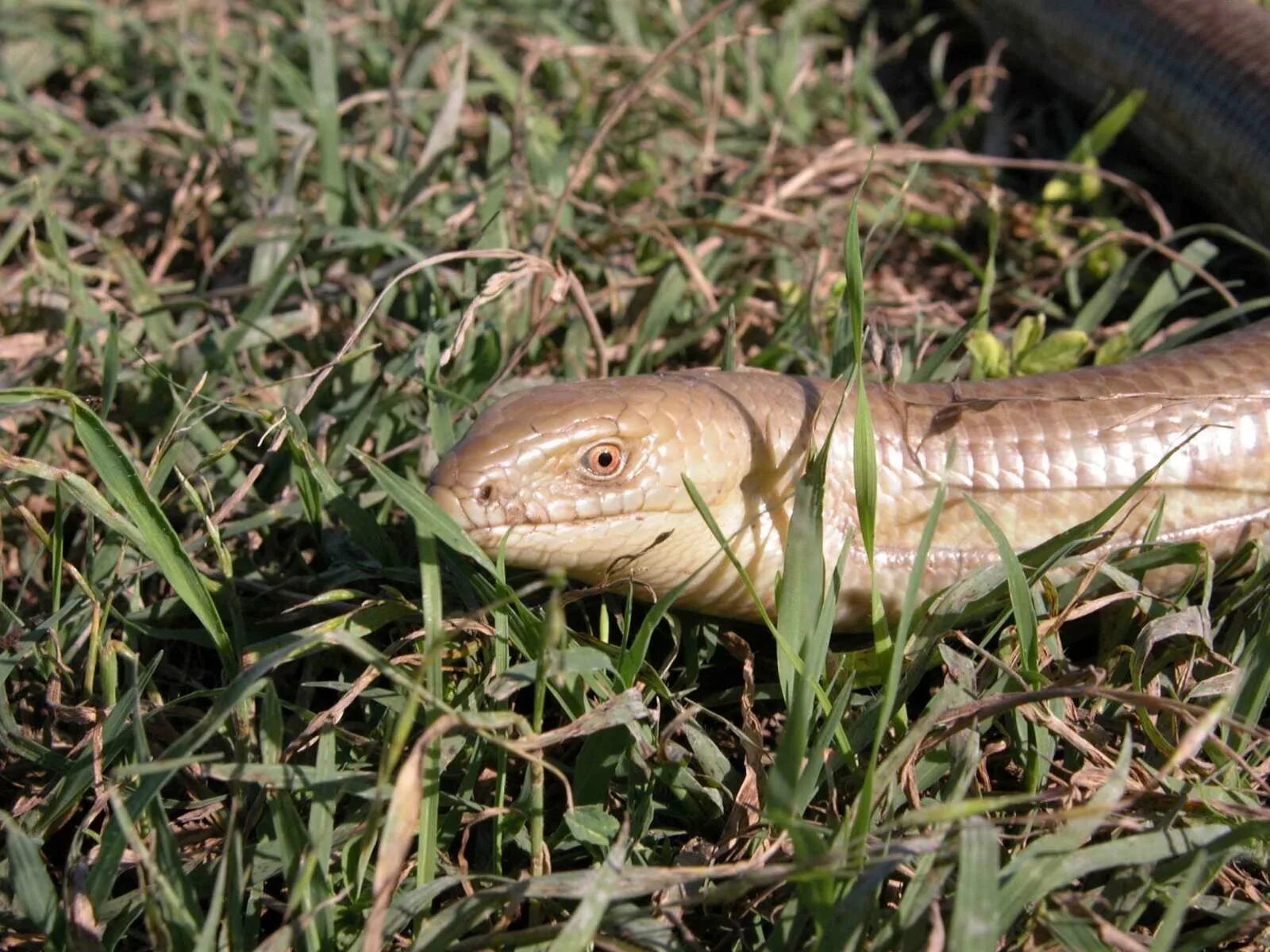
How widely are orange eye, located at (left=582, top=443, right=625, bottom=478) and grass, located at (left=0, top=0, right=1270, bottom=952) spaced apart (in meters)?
0.23

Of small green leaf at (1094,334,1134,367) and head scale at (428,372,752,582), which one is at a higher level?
head scale at (428,372,752,582)

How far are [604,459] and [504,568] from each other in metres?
0.26

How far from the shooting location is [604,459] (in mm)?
2076

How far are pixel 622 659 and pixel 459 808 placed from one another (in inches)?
14.1

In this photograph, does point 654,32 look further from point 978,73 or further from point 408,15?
point 978,73

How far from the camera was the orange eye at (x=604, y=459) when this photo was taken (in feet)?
6.77

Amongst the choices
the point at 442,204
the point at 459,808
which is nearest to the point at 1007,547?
the point at 459,808

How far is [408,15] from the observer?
4.01 m

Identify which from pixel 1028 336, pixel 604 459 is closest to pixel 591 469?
pixel 604 459

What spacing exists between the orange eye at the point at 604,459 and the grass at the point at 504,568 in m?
0.23

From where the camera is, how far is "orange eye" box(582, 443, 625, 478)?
2.06 m

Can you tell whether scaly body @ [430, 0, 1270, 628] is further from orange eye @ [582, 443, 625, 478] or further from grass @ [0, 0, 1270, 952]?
grass @ [0, 0, 1270, 952]

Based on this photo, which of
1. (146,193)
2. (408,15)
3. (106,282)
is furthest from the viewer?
(408,15)

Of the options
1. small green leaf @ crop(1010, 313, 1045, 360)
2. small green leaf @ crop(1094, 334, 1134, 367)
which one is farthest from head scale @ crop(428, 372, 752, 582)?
small green leaf @ crop(1094, 334, 1134, 367)
